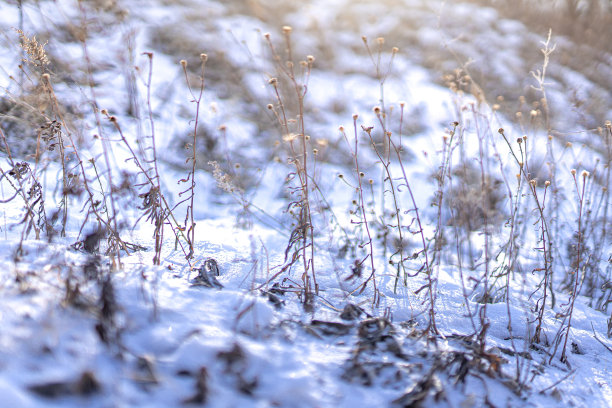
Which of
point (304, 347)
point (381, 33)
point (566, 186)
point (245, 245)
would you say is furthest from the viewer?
point (381, 33)

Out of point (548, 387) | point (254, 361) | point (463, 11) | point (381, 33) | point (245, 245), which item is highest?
point (463, 11)

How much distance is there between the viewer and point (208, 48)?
507cm

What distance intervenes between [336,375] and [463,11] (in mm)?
8041

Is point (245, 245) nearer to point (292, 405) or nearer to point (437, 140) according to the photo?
point (292, 405)

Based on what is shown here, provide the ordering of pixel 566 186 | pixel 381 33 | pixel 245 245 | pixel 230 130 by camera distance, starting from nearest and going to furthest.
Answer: pixel 245 245 → pixel 566 186 → pixel 230 130 → pixel 381 33

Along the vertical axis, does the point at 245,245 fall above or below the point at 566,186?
below

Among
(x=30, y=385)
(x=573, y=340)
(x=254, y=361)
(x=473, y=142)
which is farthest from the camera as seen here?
(x=473, y=142)

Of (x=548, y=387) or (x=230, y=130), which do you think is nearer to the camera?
(x=548, y=387)

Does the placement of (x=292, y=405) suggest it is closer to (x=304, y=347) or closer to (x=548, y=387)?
(x=304, y=347)

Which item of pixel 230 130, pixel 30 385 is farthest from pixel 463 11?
pixel 30 385

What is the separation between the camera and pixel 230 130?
3971 millimetres

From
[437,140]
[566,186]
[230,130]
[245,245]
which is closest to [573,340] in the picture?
[245,245]

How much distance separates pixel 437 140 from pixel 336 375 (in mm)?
3529

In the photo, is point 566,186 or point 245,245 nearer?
point 245,245
